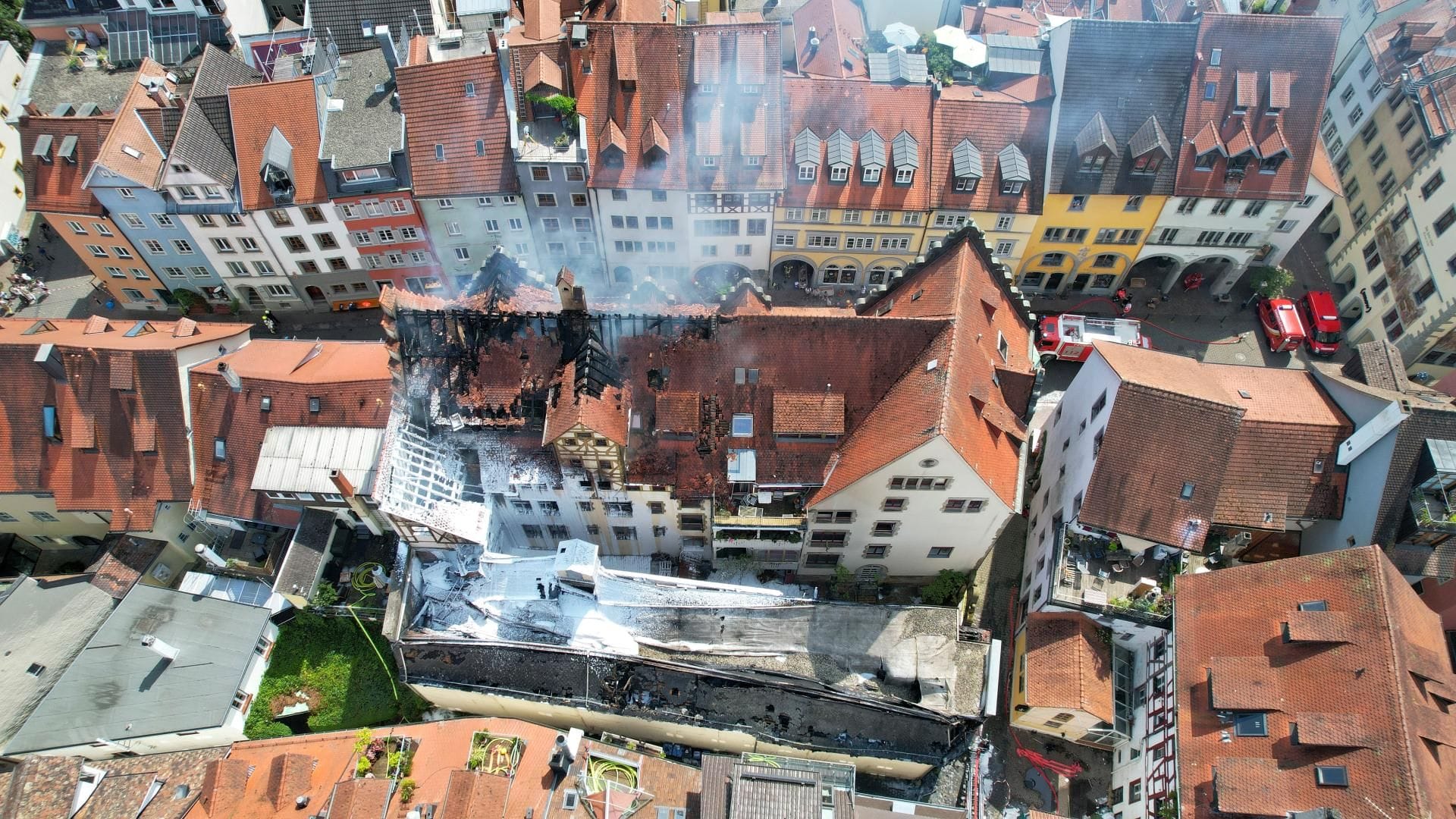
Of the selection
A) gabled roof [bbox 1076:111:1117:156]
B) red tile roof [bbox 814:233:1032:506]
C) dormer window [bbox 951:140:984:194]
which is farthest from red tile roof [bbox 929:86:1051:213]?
red tile roof [bbox 814:233:1032:506]

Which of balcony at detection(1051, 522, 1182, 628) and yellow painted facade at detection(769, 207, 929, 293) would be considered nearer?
balcony at detection(1051, 522, 1182, 628)

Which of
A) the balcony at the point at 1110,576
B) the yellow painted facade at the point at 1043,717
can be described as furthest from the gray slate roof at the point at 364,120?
the yellow painted facade at the point at 1043,717

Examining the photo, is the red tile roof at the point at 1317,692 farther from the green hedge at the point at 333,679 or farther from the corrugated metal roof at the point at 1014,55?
the green hedge at the point at 333,679

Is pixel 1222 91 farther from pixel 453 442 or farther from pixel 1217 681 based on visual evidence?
pixel 453 442

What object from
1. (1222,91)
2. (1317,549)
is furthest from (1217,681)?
(1222,91)

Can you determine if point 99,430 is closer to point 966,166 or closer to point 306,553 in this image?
point 306,553

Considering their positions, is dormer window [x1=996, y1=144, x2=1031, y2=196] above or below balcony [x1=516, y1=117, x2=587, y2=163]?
above

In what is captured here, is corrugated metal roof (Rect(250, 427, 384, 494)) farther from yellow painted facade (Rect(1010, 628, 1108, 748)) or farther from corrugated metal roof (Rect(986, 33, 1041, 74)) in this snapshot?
corrugated metal roof (Rect(986, 33, 1041, 74))
